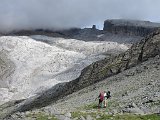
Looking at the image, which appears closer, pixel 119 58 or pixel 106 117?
pixel 106 117

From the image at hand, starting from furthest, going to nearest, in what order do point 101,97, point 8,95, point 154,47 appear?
point 8,95 → point 154,47 → point 101,97

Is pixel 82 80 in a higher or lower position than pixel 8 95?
higher

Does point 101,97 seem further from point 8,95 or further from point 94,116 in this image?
point 8,95

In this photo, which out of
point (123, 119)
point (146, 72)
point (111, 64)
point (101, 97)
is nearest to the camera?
point (123, 119)

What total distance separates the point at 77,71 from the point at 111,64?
92781 millimetres

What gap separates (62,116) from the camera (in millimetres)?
29641

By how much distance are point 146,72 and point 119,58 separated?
40484 mm

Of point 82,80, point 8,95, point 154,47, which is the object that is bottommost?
point 8,95

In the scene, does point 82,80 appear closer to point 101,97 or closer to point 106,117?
point 101,97

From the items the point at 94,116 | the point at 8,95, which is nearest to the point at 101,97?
the point at 94,116

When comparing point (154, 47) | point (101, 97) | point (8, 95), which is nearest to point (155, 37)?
point (154, 47)

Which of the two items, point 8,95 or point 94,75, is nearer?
point 94,75

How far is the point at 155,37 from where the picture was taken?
99.8 meters

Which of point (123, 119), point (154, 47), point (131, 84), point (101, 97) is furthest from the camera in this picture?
point (154, 47)
